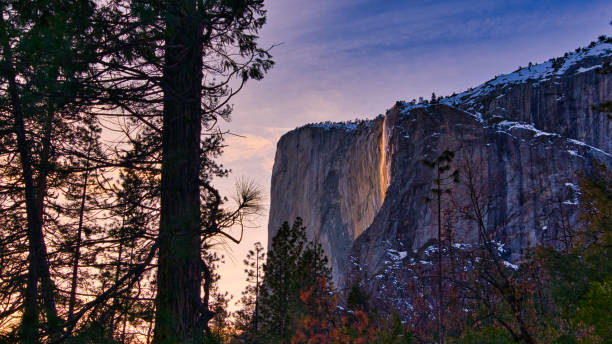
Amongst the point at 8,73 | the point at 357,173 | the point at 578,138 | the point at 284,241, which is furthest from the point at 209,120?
the point at 357,173

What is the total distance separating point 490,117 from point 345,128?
101 feet

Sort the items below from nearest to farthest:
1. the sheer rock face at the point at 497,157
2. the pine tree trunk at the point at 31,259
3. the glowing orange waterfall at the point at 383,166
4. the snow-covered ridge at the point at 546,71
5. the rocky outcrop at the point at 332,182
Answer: the pine tree trunk at the point at 31,259, the sheer rock face at the point at 497,157, the snow-covered ridge at the point at 546,71, the glowing orange waterfall at the point at 383,166, the rocky outcrop at the point at 332,182

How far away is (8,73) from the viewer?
542 cm

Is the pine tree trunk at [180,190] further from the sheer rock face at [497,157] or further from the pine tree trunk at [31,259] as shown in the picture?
the sheer rock face at [497,157]

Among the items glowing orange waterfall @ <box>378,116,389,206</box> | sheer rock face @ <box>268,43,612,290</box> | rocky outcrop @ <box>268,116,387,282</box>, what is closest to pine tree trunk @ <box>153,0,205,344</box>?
sheer rock face @ <box>268,43,612,290</box>

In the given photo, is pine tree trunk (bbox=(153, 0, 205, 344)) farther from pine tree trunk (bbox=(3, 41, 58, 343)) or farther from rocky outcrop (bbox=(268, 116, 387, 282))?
rocky outcrop (bbox=(268, 116, 387, 282))

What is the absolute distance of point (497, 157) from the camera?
171ft

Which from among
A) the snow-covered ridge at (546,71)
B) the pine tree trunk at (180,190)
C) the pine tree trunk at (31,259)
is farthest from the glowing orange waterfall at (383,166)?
the pine tree trunk at (180,190)

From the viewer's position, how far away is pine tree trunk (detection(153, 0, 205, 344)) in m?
4.08

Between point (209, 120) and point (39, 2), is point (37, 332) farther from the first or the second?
point (39, 2)

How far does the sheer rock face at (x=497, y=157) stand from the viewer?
4634 cm

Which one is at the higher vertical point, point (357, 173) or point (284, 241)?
point (357, 173)

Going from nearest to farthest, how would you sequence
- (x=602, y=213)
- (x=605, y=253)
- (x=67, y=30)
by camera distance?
1. (x=67, y=30)
2. (x=605, y=253)
3. (x=602, y=213)

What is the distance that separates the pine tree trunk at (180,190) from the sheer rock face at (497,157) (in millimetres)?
37487
